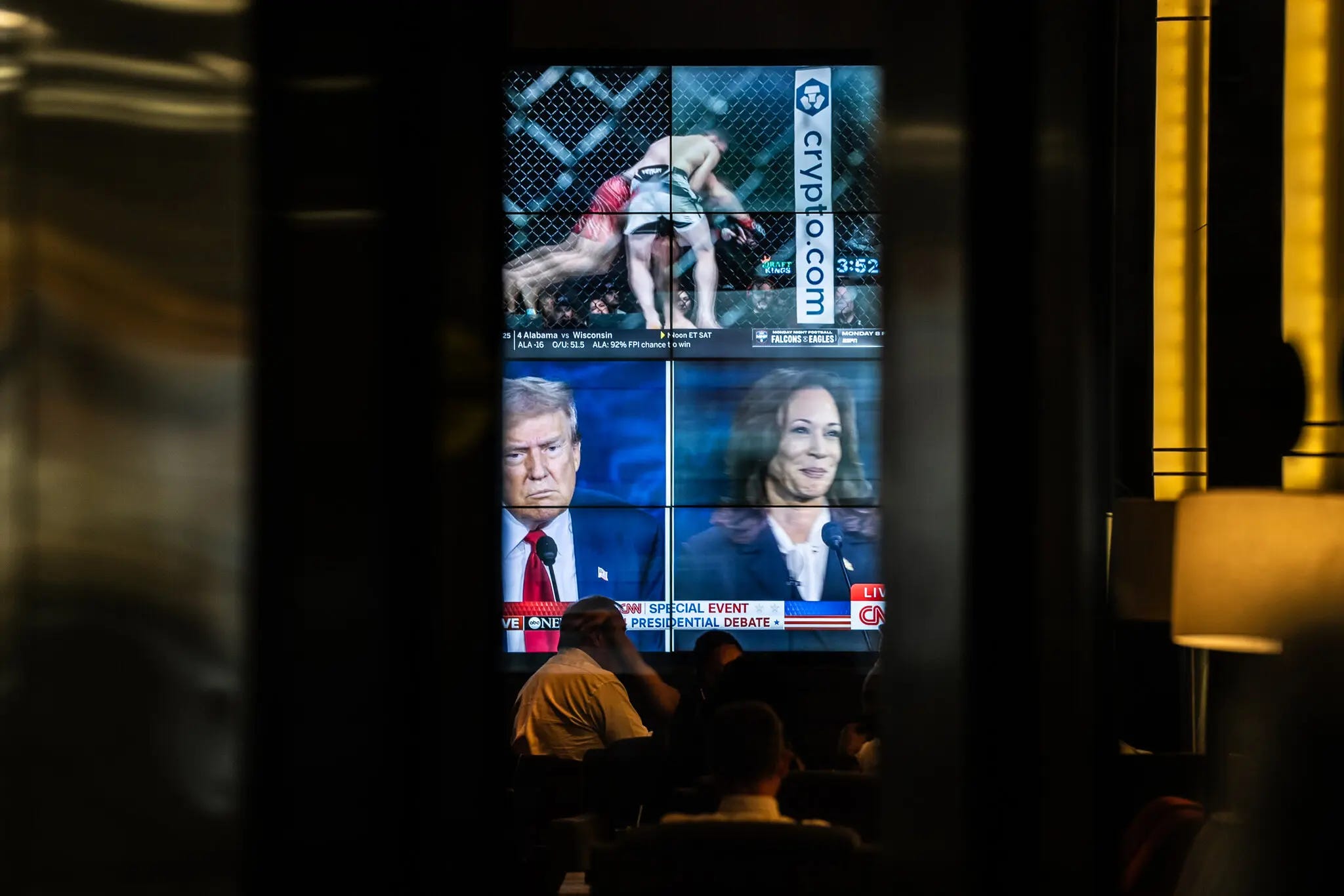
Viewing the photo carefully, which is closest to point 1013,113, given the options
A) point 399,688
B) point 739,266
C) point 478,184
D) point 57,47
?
point 478,184

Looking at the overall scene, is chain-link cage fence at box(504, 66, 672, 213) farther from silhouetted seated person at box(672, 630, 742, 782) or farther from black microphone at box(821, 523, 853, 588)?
silhouetted seated person at box(672, 630, 742, 782)

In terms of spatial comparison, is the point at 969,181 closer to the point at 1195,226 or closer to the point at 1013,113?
the point at 1013,113

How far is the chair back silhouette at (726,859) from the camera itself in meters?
1.63

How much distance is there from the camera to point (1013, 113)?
111 centimetres

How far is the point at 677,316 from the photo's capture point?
7793 mm

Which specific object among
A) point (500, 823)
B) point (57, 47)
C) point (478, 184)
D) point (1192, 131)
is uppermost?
point (1192, 131)

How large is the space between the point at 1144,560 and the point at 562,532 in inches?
212

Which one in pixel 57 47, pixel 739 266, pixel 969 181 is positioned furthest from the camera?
pixel 739 266

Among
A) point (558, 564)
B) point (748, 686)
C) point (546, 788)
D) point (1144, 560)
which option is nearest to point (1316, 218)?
point (1144, 560)

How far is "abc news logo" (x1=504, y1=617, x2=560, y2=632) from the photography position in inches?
307

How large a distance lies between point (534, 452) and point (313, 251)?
6676mm

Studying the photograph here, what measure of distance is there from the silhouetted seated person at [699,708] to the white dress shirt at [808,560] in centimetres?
410

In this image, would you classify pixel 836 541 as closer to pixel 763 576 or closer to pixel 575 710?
pixel 763 576

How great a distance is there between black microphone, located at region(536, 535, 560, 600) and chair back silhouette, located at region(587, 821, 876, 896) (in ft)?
19.6
